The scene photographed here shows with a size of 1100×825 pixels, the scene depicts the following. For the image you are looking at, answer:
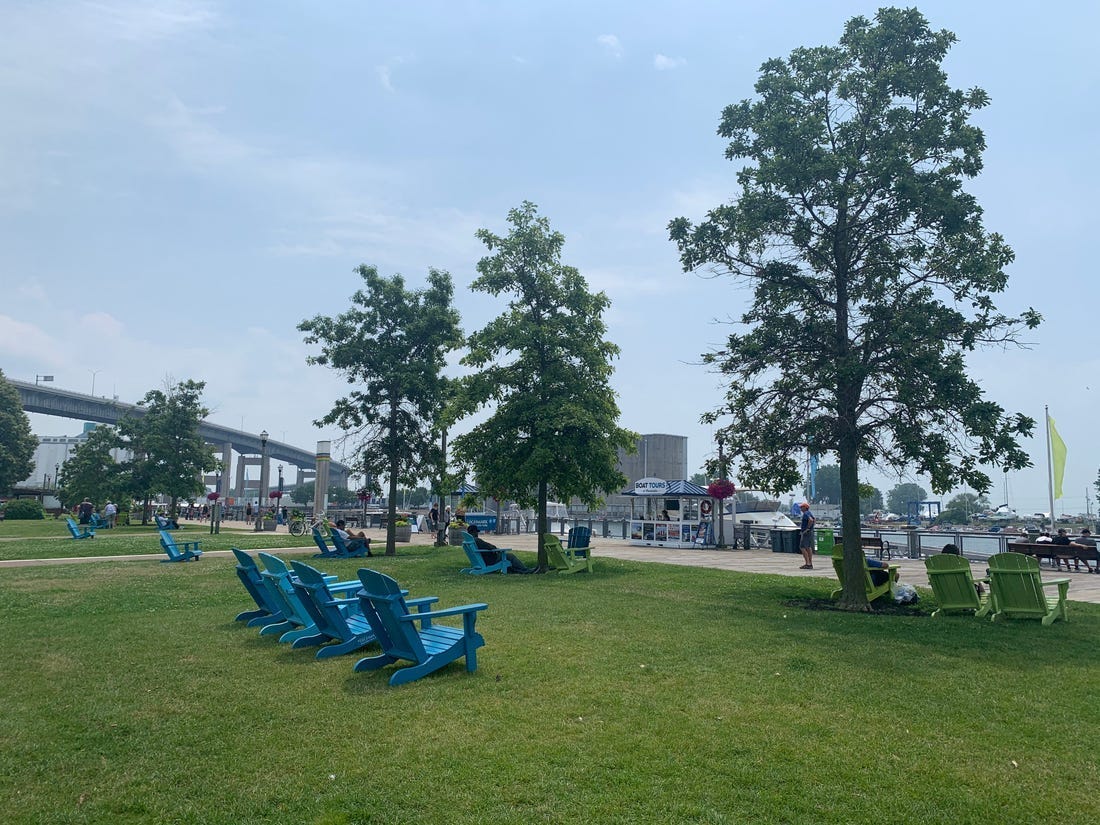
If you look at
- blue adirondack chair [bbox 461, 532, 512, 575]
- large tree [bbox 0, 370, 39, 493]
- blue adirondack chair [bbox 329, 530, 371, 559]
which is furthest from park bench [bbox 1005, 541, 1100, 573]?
large tree [bbox 0, 370, 39, 493]

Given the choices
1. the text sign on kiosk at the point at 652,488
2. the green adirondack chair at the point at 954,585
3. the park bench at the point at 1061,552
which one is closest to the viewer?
the green adirondack chair at the point at 954,585

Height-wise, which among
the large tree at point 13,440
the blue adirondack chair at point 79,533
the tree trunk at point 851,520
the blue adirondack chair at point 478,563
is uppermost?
the large tree at point 13,440

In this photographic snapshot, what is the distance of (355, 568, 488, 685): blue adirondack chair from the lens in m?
6.87

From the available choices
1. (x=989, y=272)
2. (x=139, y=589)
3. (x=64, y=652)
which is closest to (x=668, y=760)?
(x=64, y=652)

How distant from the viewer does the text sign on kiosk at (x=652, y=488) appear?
1230 inches

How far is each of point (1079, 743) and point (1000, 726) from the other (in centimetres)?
49

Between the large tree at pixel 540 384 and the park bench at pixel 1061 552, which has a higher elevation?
the large tree at pixel 540 384

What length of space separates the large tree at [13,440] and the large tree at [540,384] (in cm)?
6700

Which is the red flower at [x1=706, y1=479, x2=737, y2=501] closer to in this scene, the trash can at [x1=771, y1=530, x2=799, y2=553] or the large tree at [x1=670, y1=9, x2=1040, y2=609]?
the trash can at [x1=771, y1=530, x2=799, y2=553]

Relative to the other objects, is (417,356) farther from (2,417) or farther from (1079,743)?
(2,417)

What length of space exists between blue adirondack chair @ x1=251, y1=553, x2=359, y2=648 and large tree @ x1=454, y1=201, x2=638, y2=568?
8.88 meters

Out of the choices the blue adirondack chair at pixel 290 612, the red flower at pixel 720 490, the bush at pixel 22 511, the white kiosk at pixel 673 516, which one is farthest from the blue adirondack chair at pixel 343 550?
the bush at pixel 22 511

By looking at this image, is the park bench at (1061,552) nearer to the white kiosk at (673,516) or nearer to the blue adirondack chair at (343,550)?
the white kiosk at (673,516)

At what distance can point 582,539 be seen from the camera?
63.1 ft
